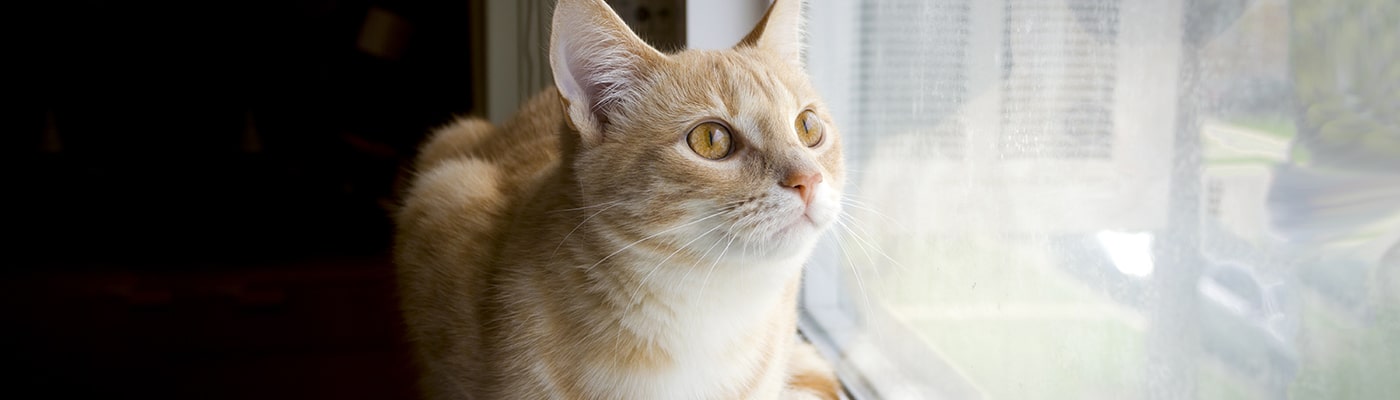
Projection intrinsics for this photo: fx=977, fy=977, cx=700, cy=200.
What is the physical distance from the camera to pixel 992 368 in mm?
901

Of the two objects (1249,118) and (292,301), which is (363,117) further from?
(1249,118)

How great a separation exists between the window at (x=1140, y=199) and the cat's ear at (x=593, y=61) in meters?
0.30

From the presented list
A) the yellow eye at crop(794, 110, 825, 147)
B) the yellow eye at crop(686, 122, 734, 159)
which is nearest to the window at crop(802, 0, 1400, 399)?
the yellow eye at crop(794, 110, 825, 147)

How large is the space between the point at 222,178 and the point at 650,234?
98.4 inches

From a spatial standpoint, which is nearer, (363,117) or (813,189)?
(813,189)

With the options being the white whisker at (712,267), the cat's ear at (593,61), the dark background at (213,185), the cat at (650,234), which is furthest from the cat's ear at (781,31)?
the dark background at (213,185)

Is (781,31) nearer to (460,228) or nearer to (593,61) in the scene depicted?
(593,61)

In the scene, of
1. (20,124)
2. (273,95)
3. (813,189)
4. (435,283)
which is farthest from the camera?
(273,95)

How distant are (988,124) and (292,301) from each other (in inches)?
82.7

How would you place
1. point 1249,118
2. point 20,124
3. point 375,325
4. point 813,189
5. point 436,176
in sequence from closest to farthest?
point 1249,118
point 813,189
point 436,176
point 375,325
point 20,124

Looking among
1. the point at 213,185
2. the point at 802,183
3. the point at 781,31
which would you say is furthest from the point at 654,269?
the point at 213,185

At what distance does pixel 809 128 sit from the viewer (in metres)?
0.96

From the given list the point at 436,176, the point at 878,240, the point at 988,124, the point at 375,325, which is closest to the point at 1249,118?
the point at 988,124

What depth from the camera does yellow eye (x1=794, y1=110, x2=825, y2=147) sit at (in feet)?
3.09
